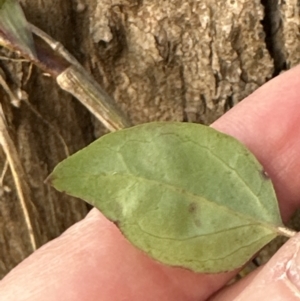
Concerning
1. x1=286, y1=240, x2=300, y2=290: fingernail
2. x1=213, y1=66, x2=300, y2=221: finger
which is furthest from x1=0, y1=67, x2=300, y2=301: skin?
x1=286, y1=240, x2=300, y2=290: fingernail

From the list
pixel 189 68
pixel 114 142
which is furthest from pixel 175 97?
pixel 114 142

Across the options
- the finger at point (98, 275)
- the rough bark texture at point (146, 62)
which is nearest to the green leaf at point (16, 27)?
the rough bark texture at point (146, 62)

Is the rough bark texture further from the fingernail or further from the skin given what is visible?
the fingernail

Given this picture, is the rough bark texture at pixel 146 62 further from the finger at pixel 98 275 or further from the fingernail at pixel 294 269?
the fingernail at pixel 294 269

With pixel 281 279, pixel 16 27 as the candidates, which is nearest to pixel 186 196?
pixel 281 279

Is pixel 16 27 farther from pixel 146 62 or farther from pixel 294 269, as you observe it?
pixel 294 269
